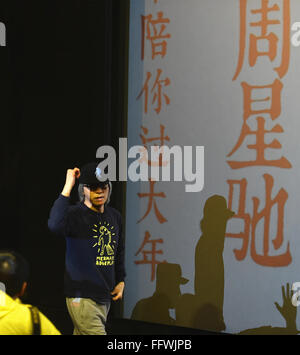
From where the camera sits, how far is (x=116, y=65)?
17.2 ft

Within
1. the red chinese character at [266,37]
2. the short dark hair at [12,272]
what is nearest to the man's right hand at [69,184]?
the short dark hair at [12,272]

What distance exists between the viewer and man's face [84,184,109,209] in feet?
10.5

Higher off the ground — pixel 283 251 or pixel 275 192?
pixel 275 192

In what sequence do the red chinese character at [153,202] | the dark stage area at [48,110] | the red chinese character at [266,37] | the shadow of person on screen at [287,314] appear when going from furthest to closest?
the dark stage area at [48,110] < the red chinese character at [153,202] < the red chinese character at [266,37] < the shadow of person on screen at [287,314]

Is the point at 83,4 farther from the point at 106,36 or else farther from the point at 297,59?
the point at 297,59

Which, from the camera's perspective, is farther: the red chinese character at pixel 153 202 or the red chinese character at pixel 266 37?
the red chinese character at pixel 153 202

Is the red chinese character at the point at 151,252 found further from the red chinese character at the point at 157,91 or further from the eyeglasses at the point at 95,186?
the eyeglasses at the point at 95,186

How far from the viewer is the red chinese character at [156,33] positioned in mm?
4977

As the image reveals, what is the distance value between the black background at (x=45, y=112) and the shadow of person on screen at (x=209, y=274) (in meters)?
1.26

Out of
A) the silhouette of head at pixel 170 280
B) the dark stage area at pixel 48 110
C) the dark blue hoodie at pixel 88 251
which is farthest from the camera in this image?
the dark stage area at pixel 48 110

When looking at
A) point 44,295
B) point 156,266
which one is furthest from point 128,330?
point 44,295

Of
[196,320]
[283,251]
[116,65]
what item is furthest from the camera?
[116,65]

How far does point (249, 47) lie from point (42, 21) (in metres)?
2.14

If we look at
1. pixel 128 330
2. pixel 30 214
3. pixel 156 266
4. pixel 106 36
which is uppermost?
pixel 106 36
